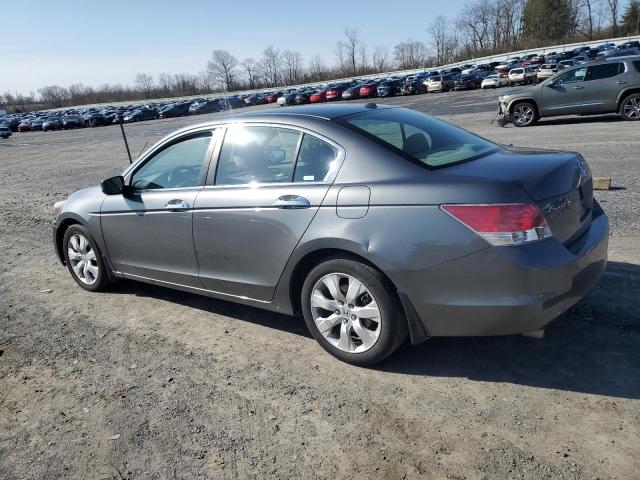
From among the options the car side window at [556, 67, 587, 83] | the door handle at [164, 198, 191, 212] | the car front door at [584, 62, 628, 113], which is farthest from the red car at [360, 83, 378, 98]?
the door handle at [164, 198, 191, 212]

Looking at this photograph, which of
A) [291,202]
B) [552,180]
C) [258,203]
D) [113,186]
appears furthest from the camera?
[113,186]

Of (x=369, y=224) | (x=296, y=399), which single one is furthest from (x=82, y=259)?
(x=369, y=224)

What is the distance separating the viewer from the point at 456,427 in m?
2.80

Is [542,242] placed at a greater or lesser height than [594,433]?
greater

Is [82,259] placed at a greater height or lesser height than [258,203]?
lesser

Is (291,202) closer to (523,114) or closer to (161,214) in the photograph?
(161,214)

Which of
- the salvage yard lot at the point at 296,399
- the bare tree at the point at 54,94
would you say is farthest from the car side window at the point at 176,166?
the bare tree at the point at 54,94

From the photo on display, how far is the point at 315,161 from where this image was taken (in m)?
3.55

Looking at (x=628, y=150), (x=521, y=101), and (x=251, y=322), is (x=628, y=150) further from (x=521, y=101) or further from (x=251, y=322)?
(x=251, y=322)

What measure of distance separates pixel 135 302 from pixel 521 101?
15.0 meters

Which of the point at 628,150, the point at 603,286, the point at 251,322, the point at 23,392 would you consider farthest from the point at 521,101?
the point at 23,392

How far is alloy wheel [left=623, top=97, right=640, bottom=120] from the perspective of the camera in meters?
14.9

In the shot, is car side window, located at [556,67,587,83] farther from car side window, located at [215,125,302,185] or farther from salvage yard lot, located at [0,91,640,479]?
car side window, located at [215,125,302,185]

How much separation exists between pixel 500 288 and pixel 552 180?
73cm
